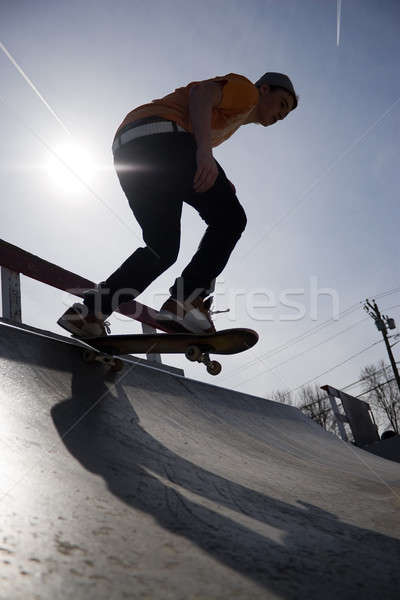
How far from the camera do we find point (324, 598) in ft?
2.12

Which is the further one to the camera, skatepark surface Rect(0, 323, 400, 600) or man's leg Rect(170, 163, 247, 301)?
man's leg Rect(170, 163, 247, 301)

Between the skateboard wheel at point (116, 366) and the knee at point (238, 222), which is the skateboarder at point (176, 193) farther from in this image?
the skateboard wheel at point (116, 366)

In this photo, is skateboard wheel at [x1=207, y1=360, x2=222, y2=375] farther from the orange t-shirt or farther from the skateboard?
the orange t-shirt

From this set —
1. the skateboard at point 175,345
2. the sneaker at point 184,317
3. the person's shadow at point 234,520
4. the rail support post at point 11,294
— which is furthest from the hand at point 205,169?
the rail support post at point 11,294

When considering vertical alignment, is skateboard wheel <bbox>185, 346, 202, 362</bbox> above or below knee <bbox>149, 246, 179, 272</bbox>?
below

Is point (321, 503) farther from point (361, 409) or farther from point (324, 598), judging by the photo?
point (361, 409)

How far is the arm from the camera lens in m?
2.48

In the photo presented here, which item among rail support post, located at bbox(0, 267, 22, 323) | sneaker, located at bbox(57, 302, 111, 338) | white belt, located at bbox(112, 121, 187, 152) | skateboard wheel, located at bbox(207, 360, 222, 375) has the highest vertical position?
white belt, located at bbox(112, 121, 187, 152)

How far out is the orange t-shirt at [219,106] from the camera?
2604 mm

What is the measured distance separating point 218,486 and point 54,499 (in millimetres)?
596

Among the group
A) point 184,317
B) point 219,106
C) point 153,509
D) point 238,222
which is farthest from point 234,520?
point 219,106

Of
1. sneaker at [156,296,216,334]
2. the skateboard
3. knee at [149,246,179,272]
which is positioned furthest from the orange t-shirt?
the skateboard

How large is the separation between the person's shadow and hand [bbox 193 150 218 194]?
1444mm

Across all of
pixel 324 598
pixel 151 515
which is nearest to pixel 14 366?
pixel 151 515
